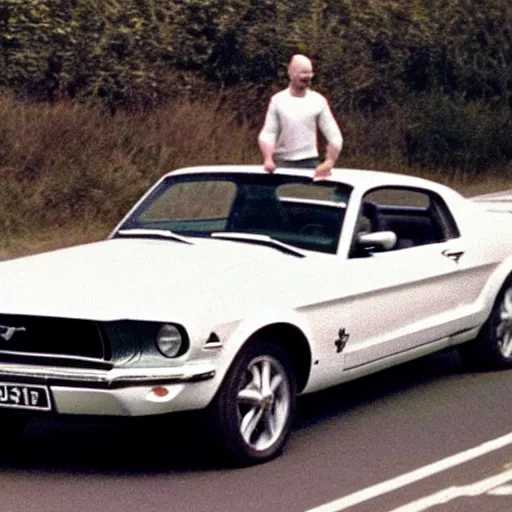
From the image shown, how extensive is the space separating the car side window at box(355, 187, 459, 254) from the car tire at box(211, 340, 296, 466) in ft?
5.74

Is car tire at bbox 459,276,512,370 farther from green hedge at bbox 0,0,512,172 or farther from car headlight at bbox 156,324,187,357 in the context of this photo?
green hedge at bbox 0,0,512,172

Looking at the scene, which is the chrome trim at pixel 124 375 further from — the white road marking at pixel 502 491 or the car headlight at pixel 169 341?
the white road marking at pixel 502 491

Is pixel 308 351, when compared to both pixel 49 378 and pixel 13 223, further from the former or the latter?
pixel 13 223

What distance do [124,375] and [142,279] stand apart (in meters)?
0.63

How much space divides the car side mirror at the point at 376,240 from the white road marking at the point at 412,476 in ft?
3.96

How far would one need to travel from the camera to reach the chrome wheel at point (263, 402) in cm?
778

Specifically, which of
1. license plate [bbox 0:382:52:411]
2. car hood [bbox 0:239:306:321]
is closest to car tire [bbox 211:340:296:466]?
car hood [bbox 0:239:306:321]

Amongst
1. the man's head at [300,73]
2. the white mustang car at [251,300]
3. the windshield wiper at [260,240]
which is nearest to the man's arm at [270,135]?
the man's head at [300,73]

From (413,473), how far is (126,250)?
78.6 inches

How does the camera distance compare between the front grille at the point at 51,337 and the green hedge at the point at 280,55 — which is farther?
the green hedge at the point at 280,55

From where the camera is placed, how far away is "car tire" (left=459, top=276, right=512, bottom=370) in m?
10.0

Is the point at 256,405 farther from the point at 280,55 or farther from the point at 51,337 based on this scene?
the point at 280,55

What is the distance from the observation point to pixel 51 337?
760 cm

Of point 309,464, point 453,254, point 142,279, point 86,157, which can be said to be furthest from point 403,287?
point 86,157
